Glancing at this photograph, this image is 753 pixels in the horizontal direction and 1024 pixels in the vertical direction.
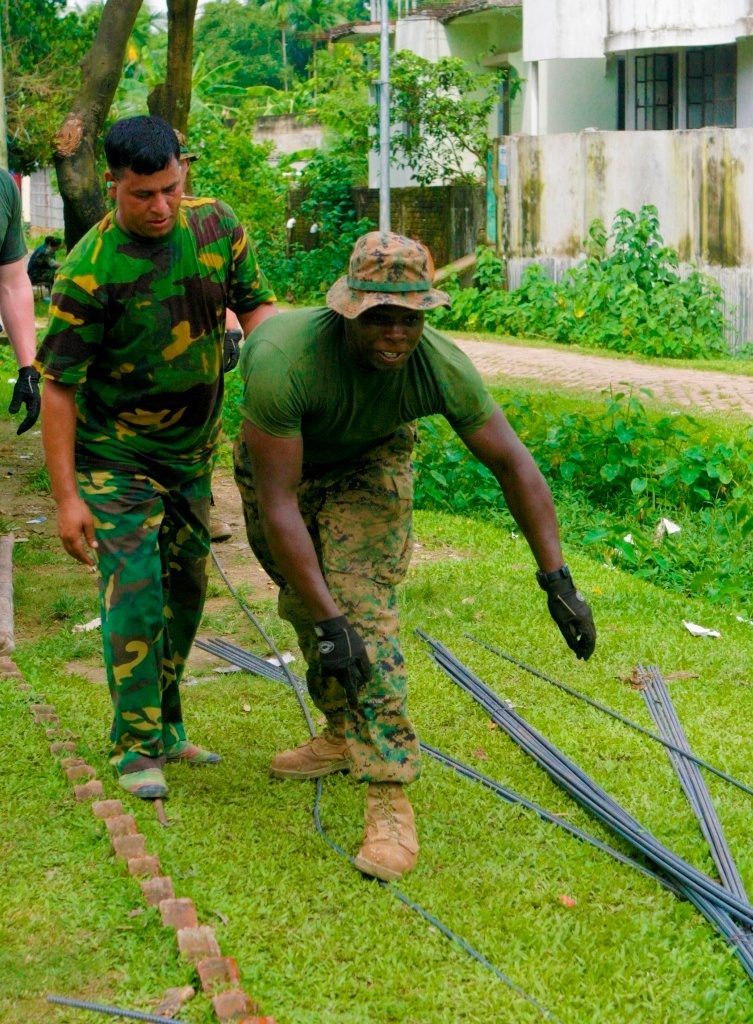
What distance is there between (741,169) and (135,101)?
24.0 metres

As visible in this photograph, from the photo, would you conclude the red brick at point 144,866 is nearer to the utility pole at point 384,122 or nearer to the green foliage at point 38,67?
the utility pole at point 384,122

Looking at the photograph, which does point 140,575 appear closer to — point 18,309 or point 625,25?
point 18,309

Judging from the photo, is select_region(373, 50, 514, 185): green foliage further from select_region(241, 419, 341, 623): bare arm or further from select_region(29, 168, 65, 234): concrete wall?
select_region(29, 168, 65, 234): concrete wall

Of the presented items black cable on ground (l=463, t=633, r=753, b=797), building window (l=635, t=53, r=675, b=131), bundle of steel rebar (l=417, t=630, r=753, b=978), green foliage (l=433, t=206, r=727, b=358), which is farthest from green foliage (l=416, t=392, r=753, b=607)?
building window (l=635, t=53, r=675, b=131)

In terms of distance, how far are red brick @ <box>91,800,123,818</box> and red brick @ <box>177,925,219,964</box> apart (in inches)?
30.0

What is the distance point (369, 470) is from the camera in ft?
12.9

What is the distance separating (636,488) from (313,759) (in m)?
3.88

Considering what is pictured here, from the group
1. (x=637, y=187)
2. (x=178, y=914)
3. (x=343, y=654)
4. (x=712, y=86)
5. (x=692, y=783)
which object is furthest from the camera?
(x=712, y=86)

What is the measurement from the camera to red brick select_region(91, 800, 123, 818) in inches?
154

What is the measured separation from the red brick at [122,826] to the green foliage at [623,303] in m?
11.4

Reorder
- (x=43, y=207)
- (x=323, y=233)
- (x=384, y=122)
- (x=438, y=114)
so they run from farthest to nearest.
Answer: (x=43, y=207) < (x=323, y=233) < (x=438, y=114) < (x=384, y=122)

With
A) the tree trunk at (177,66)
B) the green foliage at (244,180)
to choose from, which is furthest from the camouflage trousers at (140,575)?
the green foliage at (244,180)

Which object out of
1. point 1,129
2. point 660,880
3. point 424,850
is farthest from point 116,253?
point 1,129

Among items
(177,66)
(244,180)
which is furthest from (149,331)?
(244,180)
